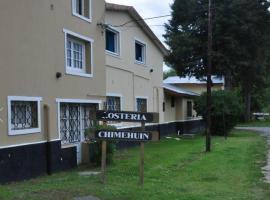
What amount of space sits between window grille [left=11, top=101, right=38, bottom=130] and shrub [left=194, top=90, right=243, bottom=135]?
2035cm

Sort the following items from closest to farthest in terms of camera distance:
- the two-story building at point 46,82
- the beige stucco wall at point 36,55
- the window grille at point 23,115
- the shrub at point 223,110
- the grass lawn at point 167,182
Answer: the grass lawn at point 167,182
the beige stucco wall at point 36,55
the two-story building at point 46,82
the window grille at point 23,115
the shrub at point 223,110

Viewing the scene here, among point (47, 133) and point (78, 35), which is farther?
point (78, 35)

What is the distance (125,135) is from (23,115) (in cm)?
356

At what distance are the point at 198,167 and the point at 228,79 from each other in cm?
3006

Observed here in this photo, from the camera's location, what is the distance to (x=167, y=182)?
12.8m

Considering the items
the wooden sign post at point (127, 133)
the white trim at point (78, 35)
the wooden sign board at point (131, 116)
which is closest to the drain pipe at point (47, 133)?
the white trim at point (78, 35)

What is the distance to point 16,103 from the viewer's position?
13883 mm

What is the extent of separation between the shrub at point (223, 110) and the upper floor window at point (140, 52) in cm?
683

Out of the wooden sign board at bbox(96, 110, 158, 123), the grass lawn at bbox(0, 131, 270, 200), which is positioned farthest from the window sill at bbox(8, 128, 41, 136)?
the wooden sign board at bbox(96, 110, 158, 123)

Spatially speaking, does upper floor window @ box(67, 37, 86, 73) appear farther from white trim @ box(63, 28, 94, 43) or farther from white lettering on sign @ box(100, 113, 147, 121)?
white lettering on sign @ box(100, 113, 147, 121)

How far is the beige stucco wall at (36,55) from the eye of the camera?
1312 cm

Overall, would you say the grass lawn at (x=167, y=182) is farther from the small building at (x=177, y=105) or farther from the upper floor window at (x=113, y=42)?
the small building at (x=177, y=105)

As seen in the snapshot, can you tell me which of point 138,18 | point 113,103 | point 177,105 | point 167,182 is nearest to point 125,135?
point 167,182

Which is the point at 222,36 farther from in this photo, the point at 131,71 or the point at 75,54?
the point at 75,54
